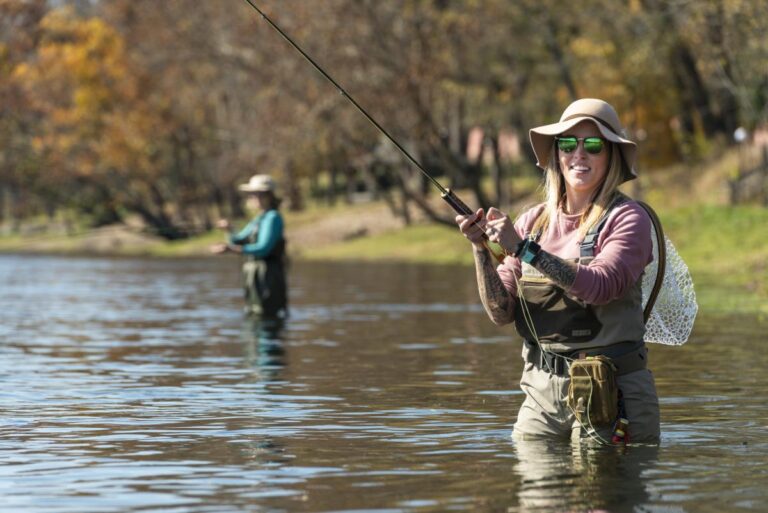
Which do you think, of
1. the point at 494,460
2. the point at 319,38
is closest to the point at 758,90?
the point at 319,38

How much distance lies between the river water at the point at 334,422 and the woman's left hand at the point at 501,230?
115cm

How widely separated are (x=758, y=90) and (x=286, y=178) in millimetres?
26560

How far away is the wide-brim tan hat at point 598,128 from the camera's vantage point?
27.2 feet

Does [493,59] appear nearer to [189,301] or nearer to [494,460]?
[189,301]

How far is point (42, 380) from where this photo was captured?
14914 mm

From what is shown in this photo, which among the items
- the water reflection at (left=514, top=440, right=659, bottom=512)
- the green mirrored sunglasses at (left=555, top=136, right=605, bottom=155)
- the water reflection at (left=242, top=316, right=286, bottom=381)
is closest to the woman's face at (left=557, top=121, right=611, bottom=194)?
the green mirrored sunglasses at (left=555, top=136, right=605, bottom=155)

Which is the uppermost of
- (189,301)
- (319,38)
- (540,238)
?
(319,38)

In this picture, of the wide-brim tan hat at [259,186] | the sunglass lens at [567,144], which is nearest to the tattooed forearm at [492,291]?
the sunglass lens at [567,144]

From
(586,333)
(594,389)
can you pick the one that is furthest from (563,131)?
(594,389)

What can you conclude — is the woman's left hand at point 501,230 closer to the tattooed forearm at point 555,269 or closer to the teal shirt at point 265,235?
the tattooed forearm at point 555,269

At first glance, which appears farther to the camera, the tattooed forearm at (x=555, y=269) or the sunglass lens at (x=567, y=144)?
the sunglass lens at (x=567, y=144)

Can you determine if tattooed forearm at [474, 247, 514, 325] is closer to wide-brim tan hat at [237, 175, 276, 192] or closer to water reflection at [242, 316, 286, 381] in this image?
water reflection at [242, 316, 286, 381]

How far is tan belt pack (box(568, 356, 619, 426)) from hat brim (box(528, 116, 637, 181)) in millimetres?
902

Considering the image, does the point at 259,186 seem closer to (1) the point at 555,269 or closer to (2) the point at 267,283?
(2) the point at 267,283
